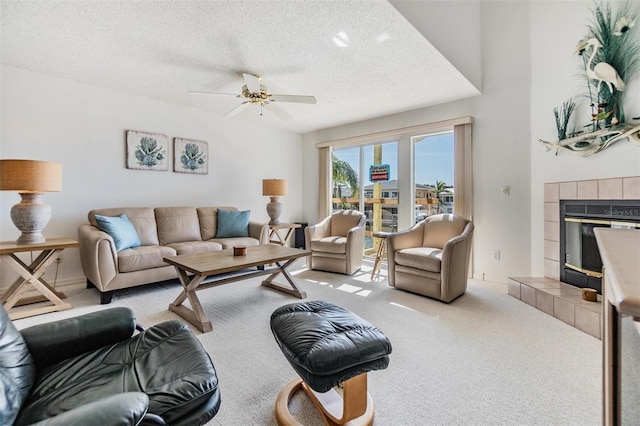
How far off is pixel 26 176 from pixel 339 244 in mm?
3209

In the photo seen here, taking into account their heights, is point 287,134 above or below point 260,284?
above

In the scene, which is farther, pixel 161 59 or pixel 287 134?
pixel 287 134

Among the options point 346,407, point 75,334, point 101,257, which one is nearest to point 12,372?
point 75,334

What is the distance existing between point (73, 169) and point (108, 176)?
341mm

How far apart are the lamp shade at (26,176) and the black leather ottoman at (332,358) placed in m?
2.60

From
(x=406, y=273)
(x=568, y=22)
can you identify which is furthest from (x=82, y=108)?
(x=568, y=22)

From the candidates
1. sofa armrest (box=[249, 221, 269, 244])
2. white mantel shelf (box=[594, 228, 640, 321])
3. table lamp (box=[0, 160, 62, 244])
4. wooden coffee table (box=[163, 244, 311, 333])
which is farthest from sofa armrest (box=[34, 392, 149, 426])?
sofa armrest (box=[249, 221, 269, 244])

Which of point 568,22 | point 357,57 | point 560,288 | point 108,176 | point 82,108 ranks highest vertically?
point 568,22

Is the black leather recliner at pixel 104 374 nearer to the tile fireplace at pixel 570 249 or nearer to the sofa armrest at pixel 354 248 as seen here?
the sofa armrest at pixel 354 248

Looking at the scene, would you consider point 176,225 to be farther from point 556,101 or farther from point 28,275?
point 556,101

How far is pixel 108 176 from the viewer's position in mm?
3592

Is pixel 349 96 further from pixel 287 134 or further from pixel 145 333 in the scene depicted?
pixel 145 333

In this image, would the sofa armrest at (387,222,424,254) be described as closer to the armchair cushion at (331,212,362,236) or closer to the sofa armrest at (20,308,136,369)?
the armchair cushion at (331,212,362,236)

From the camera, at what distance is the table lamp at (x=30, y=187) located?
8.02 feet
